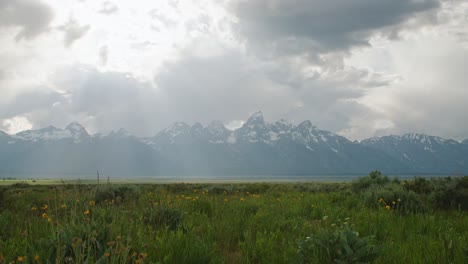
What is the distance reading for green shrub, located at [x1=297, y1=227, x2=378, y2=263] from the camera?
4.19 metres

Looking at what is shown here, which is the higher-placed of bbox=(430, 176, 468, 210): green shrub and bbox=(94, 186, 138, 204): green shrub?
bbox=(94, 186, 138, 204): green shrub

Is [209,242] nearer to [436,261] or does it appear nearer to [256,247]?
[256,247]

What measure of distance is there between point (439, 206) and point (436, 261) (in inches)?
346

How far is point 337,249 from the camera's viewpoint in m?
4.32

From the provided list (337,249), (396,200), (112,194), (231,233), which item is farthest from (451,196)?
(112,194)

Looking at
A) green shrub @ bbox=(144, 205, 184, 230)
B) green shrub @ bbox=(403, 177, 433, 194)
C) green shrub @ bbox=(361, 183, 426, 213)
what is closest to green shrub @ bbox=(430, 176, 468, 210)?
green shrub @ bbox=(403, 177, 433, 194)

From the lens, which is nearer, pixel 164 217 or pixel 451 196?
pixel 164 217

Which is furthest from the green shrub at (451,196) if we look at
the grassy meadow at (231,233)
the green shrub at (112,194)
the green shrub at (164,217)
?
the green shrub at (112,194)

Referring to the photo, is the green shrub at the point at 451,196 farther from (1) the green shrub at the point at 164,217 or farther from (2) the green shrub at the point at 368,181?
(1) the green shrub at the point at 164,217

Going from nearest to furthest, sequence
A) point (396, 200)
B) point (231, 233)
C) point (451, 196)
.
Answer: point (231, 233) < point (396, 200) < point (451, 196)

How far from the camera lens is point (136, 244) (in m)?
4.99

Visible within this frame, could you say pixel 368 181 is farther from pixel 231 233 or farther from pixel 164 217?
pixel 164 217

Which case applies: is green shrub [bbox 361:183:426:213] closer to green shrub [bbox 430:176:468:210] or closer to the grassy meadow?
the grassy meadow

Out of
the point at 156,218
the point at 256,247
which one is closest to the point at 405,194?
the point at 256,247
